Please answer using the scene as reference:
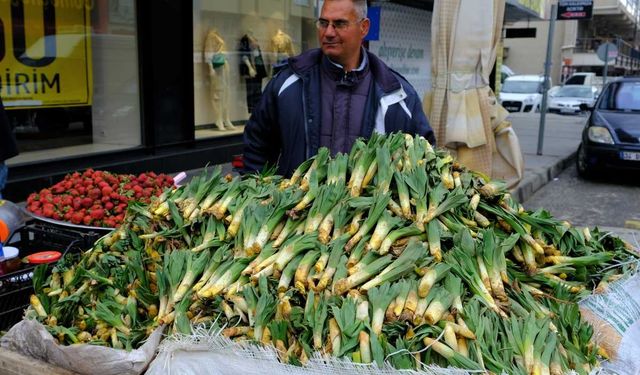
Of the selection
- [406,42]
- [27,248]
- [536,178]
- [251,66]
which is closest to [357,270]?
[27,248]

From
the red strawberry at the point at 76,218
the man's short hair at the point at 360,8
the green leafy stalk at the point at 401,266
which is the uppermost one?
the man's short hair at the point at 360,8

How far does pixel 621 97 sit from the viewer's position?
1140 centimetres

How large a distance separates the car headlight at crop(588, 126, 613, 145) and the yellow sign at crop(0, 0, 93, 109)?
8.02m

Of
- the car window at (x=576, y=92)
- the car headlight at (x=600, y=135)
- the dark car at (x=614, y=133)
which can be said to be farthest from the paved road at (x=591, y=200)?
the car window at (x=576, y=92)

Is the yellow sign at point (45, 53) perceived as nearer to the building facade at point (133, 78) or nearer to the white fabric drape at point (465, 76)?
the building facade at point (133, 78)

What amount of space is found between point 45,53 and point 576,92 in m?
24.1

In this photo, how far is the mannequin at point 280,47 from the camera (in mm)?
11477

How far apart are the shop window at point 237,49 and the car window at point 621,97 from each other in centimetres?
548

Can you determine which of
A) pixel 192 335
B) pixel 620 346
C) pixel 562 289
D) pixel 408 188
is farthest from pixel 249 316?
pixel 620 346

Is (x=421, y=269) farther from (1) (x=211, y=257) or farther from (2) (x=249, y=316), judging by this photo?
(1) (x=211, y=257)

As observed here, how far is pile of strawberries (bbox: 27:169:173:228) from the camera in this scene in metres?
3.49

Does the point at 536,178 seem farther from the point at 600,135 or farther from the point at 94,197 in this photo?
the point at 94,197

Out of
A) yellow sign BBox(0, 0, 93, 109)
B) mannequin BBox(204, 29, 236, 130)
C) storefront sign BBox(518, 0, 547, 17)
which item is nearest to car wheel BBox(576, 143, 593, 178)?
storefront sign BBox(518, 0, 547, 17)

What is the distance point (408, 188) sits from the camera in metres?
2.49
